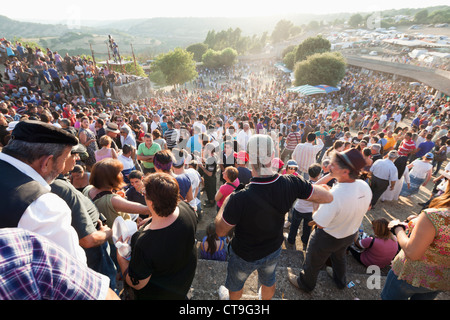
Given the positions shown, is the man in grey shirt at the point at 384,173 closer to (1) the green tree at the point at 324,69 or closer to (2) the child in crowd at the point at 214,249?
(2) the child in crowd at the point at 214,249

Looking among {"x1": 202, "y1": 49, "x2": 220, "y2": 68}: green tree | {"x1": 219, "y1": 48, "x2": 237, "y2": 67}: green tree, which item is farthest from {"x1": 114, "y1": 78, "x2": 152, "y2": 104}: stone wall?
{"x1": 219, "y1": 48, "x2": 237, "y2": 67}: green tree

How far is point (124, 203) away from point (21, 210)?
1.20 meters

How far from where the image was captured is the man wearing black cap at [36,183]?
47.0 inches

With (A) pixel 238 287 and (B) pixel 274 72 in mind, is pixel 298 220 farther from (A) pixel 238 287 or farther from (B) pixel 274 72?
(B) pixel 274 72

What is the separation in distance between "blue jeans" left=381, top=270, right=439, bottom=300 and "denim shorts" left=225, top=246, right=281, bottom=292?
1169mm

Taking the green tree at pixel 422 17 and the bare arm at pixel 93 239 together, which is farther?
the green tree at pixel 422 17

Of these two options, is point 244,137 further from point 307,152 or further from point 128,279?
point 128,279

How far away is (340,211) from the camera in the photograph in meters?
2.32

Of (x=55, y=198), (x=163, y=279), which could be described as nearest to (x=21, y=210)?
(x=55, y=198)

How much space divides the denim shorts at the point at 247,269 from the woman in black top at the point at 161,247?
0.61 metres

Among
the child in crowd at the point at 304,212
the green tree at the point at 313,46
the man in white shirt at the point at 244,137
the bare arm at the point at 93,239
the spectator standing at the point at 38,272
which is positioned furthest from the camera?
the green tree at the point at 313,46

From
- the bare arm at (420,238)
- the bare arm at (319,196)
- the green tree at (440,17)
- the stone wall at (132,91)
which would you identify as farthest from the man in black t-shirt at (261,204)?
the green tree at (440,17)

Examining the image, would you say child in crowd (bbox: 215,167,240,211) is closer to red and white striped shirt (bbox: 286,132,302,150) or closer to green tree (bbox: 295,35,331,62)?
red and white striped shirt (bbox: 286,132,302,150)

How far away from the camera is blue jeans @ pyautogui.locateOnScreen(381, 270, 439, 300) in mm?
1982
